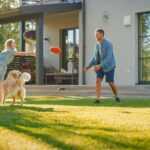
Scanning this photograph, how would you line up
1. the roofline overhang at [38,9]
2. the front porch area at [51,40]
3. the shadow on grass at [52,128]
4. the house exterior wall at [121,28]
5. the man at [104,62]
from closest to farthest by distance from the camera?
1. the shadow on grass at [52,128]
2. the man at [104,62]
3. the house exterior wall at [121,28]
4. the roofline overhang at [38,9]
5. the front porch area at [51,40]

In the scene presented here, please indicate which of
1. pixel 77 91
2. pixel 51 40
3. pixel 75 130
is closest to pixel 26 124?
pixel 75 130

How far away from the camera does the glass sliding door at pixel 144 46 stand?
1930 centimetres

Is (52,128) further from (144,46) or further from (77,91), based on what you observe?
(144,46)

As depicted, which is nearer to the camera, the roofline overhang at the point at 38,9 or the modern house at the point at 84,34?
the modern house at the point at 84,34

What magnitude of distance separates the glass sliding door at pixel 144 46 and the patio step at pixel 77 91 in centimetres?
223

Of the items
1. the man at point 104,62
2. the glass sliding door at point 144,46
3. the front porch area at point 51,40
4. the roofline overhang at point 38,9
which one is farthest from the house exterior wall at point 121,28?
the man at point 104,62

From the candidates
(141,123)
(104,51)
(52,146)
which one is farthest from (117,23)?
(52,146)

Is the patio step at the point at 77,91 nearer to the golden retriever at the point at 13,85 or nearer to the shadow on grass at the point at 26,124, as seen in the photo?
the golden retriever at the point at 13,85

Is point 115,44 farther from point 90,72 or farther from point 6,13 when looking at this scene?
point 6,13

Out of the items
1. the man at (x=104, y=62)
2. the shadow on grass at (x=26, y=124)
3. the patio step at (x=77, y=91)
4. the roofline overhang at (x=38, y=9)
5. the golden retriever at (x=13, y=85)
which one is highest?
the roofline overhang at (x=38, y=9)

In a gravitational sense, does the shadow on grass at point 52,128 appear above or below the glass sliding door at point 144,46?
below

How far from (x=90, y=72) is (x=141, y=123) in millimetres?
12951

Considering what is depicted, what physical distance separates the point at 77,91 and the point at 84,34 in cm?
392

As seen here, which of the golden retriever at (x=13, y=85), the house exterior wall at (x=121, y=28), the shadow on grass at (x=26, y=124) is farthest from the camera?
the house exterior wall at (x=121, y=28)
